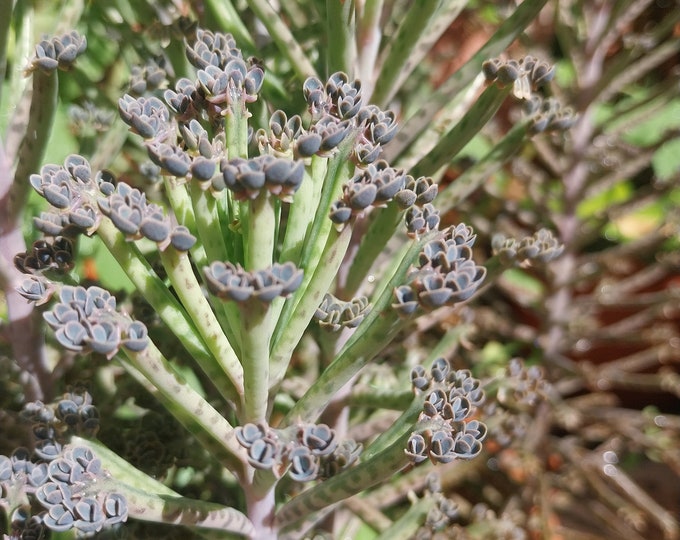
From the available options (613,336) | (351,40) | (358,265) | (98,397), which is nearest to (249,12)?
(351,40)

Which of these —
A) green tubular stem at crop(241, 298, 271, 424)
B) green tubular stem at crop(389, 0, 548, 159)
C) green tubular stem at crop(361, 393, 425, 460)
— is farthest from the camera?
green tubular stem at crop(389, 0, 548, 159)

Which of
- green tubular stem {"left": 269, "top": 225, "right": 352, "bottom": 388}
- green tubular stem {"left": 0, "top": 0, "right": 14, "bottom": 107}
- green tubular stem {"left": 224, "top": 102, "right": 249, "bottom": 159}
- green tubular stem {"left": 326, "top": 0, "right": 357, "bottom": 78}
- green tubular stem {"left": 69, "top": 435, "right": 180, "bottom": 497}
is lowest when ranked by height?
green tubular stem {"left": 69, "top": 435, "right": 180, "bottom": 497}

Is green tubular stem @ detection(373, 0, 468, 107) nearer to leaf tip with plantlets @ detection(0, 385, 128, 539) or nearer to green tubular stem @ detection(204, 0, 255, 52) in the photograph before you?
green tubular stem @ detection(204, 0, 255, 52)

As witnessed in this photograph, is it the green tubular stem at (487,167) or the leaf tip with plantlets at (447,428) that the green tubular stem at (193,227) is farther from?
the green tubular stem at (487,167)

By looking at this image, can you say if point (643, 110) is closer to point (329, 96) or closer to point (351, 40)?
point (351, 40)

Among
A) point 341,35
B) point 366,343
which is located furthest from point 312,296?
point 341,35

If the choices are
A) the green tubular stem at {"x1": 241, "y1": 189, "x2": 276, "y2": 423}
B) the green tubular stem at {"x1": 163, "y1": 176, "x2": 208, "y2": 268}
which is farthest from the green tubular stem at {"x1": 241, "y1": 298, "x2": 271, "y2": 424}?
the green tubular stem at {"x1": 163, "y1": 176, "x2": 208, "y2": 268}

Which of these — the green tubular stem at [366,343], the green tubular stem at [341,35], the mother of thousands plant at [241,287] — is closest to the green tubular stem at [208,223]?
the mother of thousands plant at [241,287]
